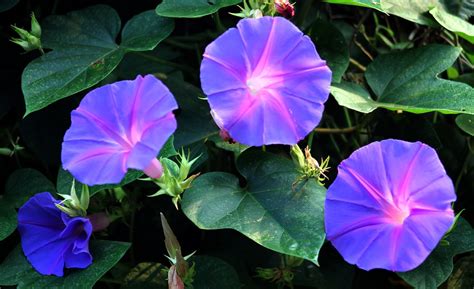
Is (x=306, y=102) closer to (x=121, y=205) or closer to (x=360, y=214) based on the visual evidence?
(x=360, y=214)

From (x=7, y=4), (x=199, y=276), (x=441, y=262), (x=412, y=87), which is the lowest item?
(x=199, y=276)

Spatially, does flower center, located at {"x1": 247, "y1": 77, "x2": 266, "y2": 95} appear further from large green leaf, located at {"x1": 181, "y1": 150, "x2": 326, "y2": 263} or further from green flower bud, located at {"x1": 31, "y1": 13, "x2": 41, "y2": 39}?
green flower bud, located at {"x1": 31, "y1": 13, "x2": 41, "y2": 39}

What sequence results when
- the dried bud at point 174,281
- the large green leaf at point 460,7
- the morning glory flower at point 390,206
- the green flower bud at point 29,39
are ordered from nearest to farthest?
the morning glory flower at point 390,206, the dried bud at point 174,281, the green flower bud at point 29,39, the large green leaf at point 460,7

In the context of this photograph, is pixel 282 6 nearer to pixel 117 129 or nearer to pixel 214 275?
pixel 117 129

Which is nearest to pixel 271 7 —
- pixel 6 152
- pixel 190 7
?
pixel 190 7

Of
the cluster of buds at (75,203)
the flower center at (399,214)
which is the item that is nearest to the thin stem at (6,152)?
the cluster of buds at (75,203)

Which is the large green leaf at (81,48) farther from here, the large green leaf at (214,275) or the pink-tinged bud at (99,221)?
the large green leaf at (214,275)
